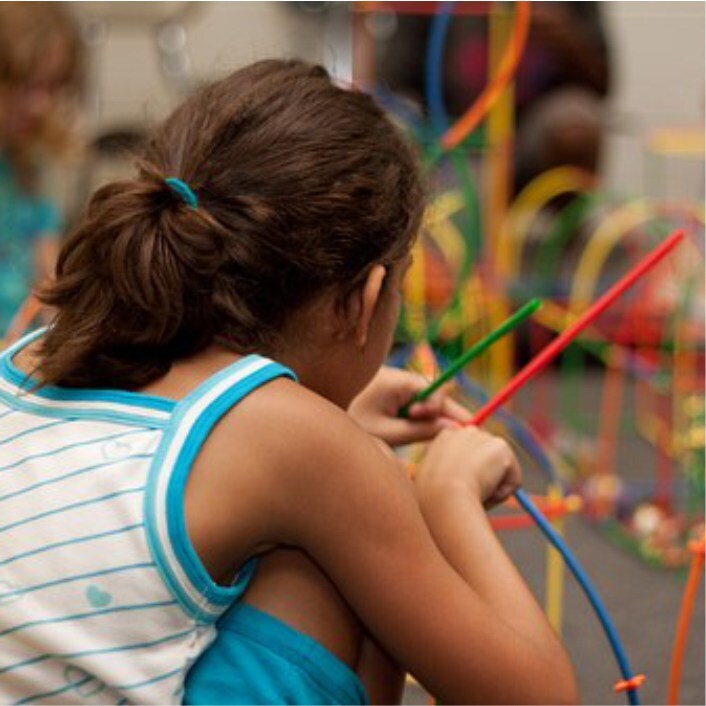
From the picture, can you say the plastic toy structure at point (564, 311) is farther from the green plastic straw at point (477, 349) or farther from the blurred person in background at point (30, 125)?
the blurred person in background at point (30, 125)

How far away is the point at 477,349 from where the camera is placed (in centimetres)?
88

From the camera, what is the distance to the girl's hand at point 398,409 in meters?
0.95

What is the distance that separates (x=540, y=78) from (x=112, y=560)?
2.59 meters

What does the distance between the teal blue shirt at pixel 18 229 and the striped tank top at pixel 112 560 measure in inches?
54.9

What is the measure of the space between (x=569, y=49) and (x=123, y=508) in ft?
7.98

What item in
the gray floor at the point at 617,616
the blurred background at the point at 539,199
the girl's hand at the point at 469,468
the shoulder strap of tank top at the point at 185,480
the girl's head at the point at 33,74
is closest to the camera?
the shoulder strap of tank top at the point at 185,480

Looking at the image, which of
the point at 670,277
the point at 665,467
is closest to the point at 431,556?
the point at 665,467

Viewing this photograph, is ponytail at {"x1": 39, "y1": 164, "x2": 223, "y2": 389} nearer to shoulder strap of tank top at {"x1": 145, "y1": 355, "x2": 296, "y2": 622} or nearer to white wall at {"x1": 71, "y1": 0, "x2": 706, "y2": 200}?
shoulder strap of tank top at {"x1": 145, "y1": 355, "x2": 296, "y2": 622}

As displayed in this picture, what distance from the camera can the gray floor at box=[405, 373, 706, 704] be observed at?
3.87 ft

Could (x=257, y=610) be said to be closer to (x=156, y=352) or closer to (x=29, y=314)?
(x=156, y=352)

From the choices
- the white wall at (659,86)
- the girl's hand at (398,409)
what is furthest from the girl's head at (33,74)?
the white wall at (659,86)

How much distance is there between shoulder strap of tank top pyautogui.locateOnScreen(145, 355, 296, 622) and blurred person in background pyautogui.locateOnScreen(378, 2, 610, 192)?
7.38ft

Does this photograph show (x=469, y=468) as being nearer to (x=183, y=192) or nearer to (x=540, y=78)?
(x=183, y=192)

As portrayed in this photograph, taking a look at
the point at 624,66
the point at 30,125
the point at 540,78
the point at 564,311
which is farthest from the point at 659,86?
the point at 30,125
